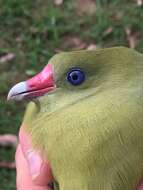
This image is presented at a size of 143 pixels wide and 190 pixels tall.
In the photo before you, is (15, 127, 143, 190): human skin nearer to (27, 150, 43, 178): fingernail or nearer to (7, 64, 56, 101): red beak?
(27, 150, 43, 178): fingernail

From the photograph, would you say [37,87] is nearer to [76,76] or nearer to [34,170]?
[76,76]

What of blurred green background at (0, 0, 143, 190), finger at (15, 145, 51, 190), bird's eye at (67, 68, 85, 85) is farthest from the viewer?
blurred green background at (0, 0, 143, 190)

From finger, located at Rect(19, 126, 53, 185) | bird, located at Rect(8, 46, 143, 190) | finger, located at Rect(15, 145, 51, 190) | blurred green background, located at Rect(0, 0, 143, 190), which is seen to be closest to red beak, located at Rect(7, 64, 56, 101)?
bird, located at Rect(8, 46, 143, 190)

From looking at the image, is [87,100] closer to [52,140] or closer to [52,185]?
[52,140]

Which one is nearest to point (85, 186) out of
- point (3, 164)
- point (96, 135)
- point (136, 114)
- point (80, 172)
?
point (80, 172)

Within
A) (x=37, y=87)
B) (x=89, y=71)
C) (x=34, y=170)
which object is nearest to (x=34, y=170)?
(x=34, y=170)

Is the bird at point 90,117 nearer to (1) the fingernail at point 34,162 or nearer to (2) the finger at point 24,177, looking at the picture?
(1) the fingernail at point 34,162
